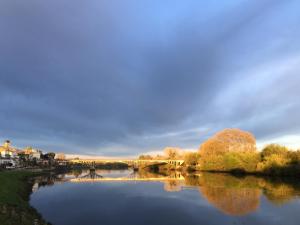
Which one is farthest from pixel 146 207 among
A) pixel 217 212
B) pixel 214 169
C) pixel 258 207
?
pixel 214 169

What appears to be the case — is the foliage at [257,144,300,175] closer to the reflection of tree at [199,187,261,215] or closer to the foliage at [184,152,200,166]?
the reflection of tree at [199,187,261,215]

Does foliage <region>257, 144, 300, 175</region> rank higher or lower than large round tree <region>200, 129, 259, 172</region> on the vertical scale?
lower

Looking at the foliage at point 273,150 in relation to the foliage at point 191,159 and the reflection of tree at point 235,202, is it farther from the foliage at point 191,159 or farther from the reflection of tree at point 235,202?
the foliage at point 191,159

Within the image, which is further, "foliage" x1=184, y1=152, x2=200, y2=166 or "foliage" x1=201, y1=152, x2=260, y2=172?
"foliage" x1=184, y1=152, x2=200, y2=166

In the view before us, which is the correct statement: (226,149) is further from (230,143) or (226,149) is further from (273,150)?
(273,150)

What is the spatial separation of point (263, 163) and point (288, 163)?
10.6 metres

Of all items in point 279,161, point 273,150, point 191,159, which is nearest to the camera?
point 279,161

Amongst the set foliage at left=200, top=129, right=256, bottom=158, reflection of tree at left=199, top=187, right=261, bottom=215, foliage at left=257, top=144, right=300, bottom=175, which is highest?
foliage at left=200, top=129, right=256, bottom=158

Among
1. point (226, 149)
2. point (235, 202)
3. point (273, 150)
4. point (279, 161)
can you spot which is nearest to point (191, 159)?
point (226, 149)

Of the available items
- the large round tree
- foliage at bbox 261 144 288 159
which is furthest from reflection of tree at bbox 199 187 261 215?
the large round tree

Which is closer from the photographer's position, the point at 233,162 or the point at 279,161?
the point at 279,161

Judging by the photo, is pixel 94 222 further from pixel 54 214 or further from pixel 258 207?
pixel 258 207

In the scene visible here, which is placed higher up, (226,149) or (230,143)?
(230,143)

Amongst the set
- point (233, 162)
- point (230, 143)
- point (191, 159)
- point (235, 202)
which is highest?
point (230, 143)
